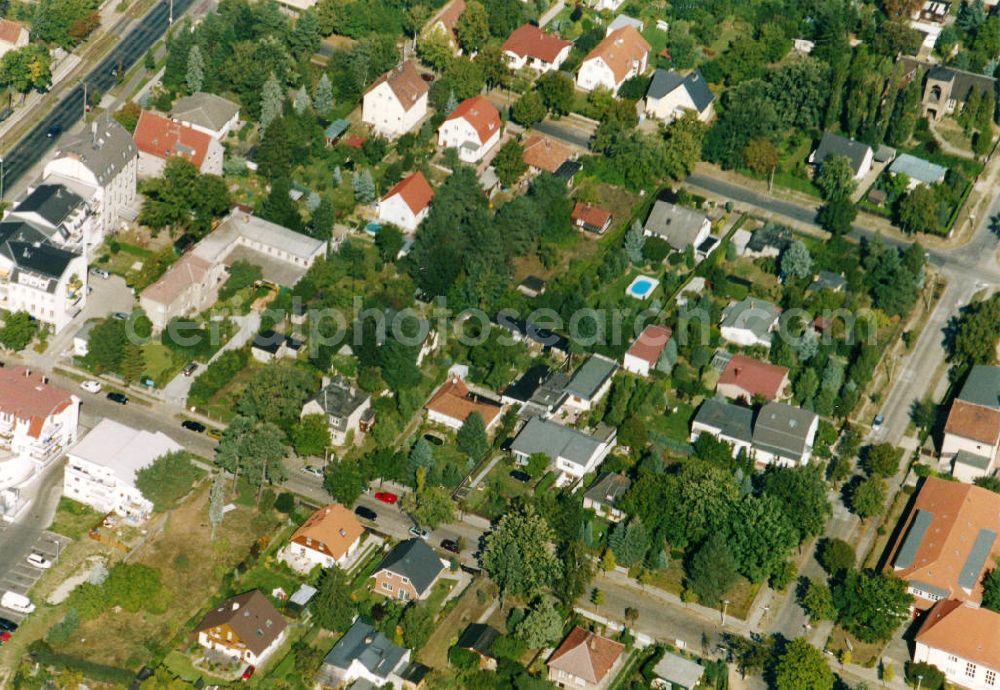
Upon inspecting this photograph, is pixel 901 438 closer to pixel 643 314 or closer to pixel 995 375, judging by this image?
pixel 995 375

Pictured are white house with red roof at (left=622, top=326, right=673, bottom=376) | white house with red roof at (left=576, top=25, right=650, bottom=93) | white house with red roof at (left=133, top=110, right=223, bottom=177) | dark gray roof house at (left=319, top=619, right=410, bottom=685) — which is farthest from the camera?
white house with red roof at (left=576, top=25, right=650, bottom=93)

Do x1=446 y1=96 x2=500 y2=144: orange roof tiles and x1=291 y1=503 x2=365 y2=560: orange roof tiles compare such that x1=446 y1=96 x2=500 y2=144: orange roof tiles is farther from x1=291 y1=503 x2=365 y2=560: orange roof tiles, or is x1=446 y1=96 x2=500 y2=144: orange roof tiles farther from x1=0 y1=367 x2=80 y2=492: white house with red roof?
x1=291 y1=503 x2=365 y2=560: orange roof tiles

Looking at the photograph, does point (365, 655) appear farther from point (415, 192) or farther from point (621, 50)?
point (621, 50)

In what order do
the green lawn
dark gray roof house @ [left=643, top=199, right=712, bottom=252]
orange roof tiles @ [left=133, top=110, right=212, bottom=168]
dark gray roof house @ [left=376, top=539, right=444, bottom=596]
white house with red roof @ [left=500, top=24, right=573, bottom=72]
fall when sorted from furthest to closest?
white house with red roof @ [left=500, top=24, right=573, bottom=72], orange roof tiles @ [left=133, top=110, right=212, bottom=168], dark gray roof house @ [left=643, top=199, right=712, bottom=252], the green lawn, dark gray roof house @ [left=376, top=539, right=444, bottom=596]

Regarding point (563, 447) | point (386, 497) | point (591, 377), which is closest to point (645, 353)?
point (591, 377)

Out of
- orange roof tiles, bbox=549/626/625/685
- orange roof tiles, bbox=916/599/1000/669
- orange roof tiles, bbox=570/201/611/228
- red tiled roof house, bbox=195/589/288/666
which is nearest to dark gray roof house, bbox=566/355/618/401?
orange roof tiles, bbox=570/201/611/228

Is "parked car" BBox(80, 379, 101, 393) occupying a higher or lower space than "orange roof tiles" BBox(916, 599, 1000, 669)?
lower

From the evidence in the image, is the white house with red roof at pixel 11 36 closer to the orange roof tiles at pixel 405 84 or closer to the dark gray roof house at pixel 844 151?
the orange roof tiles at pixel 405 84

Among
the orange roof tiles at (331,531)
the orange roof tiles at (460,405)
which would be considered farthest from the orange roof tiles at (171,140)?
the orange roof tiles at (331,531)
